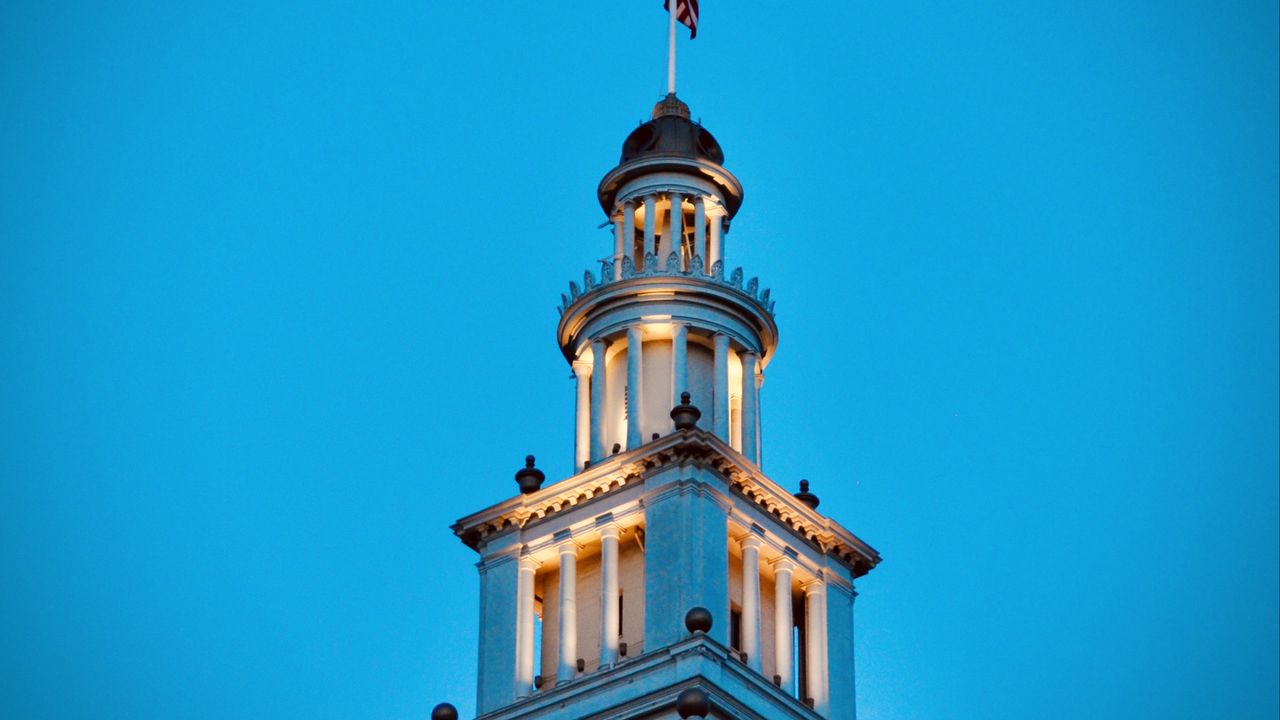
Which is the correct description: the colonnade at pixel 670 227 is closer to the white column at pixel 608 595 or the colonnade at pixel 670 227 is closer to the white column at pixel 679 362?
the white column at pixel 679 362

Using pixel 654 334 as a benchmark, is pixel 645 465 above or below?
below

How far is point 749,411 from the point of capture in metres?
78.4

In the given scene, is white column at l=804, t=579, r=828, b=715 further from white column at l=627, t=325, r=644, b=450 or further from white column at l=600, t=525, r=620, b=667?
white column at l=627, t=325, r=644, b=450

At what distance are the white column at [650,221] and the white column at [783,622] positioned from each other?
10.4 m

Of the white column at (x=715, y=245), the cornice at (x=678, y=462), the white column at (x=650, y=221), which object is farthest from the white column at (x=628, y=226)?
the cornice at (x=678, y=462)

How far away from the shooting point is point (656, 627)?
7094 centimetres

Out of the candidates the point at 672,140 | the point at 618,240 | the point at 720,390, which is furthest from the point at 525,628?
the point at 672,140

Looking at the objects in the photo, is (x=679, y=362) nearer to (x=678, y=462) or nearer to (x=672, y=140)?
(x=678, y=462)

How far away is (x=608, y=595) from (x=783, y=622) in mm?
5015

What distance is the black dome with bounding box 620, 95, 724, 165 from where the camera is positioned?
3241 inches

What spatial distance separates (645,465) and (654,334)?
6.06 m

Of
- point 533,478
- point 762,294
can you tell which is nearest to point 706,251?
point 762,294

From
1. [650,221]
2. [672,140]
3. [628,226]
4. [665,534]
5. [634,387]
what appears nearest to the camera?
[665,534]

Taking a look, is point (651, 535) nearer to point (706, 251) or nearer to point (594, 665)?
point (594, 665)
